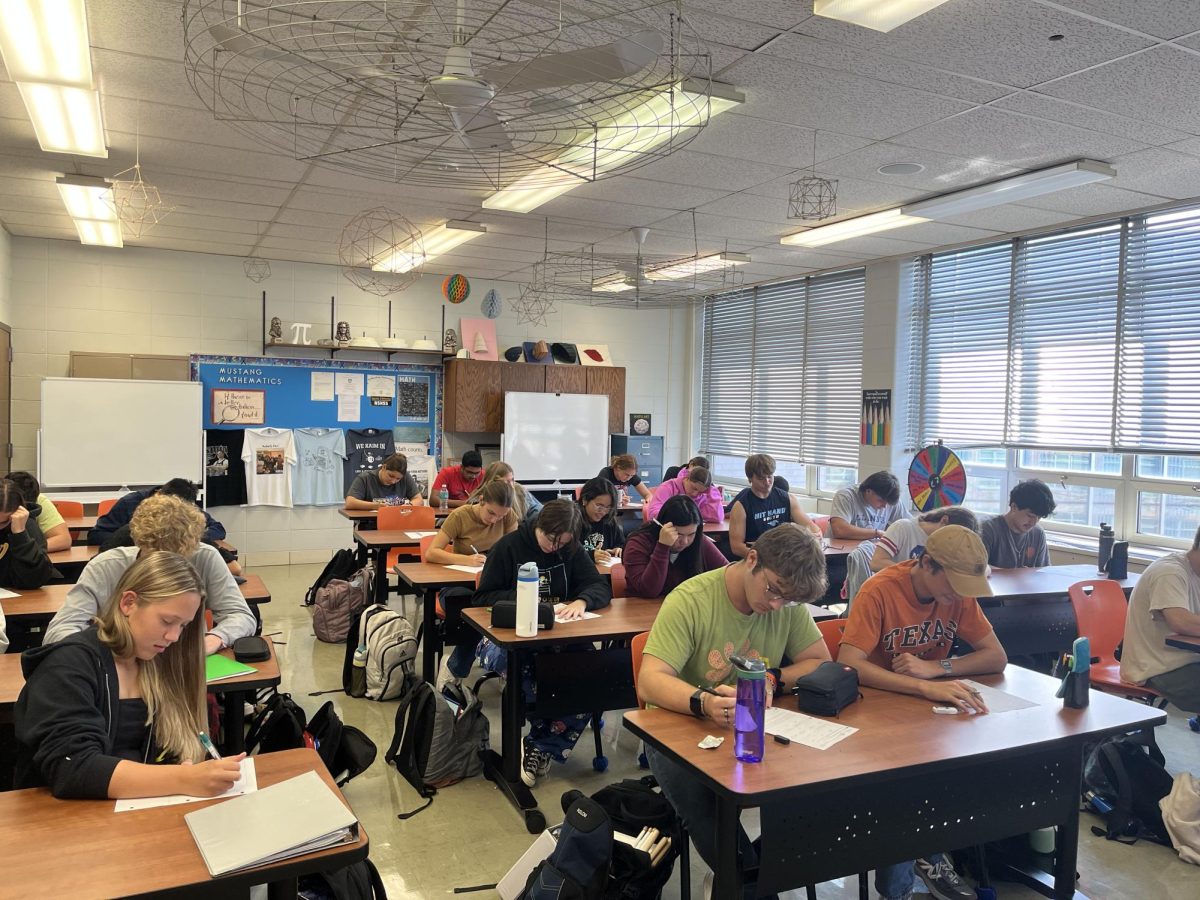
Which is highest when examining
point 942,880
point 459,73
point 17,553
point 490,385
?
point 459,73

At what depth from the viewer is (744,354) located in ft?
31.1

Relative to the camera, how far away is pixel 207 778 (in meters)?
1.79

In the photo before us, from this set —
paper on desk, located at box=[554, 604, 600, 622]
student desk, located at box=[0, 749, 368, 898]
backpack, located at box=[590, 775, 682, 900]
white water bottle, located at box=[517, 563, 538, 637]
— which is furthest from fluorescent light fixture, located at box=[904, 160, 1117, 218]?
student desk, located at box=[0, 749, 368, 898]

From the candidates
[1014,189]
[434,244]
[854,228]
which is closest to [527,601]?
[1014,189]

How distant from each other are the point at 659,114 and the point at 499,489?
2.08 metres

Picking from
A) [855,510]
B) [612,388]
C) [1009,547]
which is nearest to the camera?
[1009,547]

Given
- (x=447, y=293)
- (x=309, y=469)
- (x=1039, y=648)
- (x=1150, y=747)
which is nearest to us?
(x=1150, y=747)

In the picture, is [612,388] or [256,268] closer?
[256,268]

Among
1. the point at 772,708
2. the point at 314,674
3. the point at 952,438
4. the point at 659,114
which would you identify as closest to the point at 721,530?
the point at 952,438

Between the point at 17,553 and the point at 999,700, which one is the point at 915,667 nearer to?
the point at 999,700

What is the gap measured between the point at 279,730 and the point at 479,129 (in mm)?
2125

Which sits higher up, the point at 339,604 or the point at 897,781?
the point at 897,781

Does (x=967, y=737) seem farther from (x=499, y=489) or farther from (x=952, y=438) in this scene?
(x=952, y=438)

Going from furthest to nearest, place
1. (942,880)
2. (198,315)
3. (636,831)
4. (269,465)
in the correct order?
(269,465) < (198,315) < (942,880) < (636,831)
